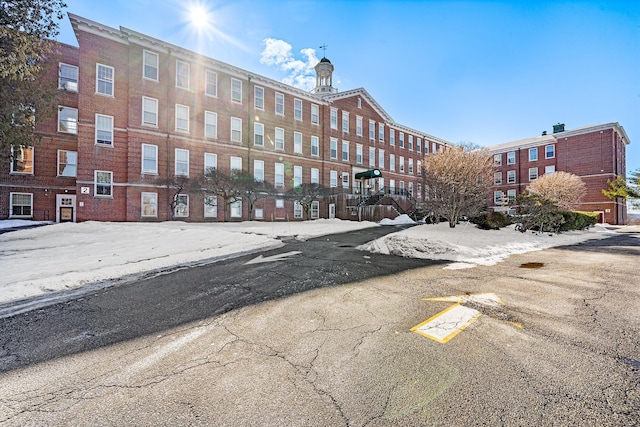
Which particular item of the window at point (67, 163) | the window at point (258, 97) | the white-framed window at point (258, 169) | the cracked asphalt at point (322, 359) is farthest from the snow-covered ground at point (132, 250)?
the window at point (258, 97)

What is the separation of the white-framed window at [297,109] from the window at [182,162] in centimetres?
1128

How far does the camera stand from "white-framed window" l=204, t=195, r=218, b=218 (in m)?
21.3

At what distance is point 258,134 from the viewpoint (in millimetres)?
25297

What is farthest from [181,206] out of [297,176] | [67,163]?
[297,176]

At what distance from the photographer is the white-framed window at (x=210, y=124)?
22455mm

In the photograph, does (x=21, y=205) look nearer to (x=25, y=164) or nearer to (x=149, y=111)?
(x=25, y=164)

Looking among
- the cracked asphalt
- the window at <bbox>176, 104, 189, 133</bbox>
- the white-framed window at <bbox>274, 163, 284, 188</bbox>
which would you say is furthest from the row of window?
the cracked asphalt

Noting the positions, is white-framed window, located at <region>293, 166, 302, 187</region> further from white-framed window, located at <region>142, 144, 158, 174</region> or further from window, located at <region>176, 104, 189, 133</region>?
white-framed window, located at <region>142, 144, 158, 174</region>

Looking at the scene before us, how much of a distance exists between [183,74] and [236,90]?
4156 millimetres

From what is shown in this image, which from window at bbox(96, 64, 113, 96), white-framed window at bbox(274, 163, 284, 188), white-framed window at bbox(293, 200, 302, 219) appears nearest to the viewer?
window at bbox(96, 64, 113, 96)

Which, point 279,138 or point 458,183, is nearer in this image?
point 458,183

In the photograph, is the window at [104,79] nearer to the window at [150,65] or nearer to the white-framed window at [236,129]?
the window at [150,65]

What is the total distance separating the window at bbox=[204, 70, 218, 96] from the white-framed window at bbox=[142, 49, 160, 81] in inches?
134

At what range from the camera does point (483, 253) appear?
8367mm
